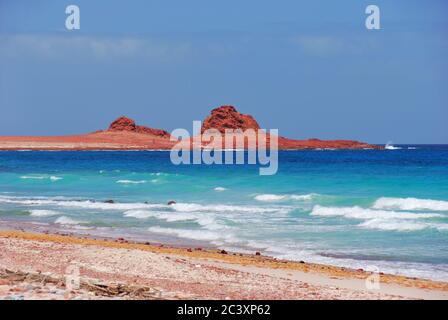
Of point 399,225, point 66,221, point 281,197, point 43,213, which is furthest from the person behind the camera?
point 281,197

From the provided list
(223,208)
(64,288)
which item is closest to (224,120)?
(223,208)

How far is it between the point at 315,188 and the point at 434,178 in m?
11.4

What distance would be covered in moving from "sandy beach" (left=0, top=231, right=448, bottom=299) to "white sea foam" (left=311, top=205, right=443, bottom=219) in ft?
32.6

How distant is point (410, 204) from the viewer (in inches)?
1172

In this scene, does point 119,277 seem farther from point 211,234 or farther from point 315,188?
point 315,188

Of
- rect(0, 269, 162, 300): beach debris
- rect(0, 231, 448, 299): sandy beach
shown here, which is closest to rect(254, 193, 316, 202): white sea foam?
rect(0, 231, 448, 299): sandy beach

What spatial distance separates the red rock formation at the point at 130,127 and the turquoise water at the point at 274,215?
113m

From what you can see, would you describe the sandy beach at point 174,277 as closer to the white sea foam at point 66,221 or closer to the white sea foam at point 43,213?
the white sea foam at point 66,221

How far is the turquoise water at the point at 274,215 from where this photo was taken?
17.0 meters

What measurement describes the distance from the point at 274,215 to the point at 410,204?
8025 mm

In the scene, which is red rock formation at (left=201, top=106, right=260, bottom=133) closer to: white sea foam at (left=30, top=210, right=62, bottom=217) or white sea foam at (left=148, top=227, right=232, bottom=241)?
white sea foam at (left=30, top=210, right=62, bottom=217)

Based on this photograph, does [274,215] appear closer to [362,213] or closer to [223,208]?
[362,213]

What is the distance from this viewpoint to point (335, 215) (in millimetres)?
25750

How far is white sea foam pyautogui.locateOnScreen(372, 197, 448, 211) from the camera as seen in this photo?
2845 centimetres
